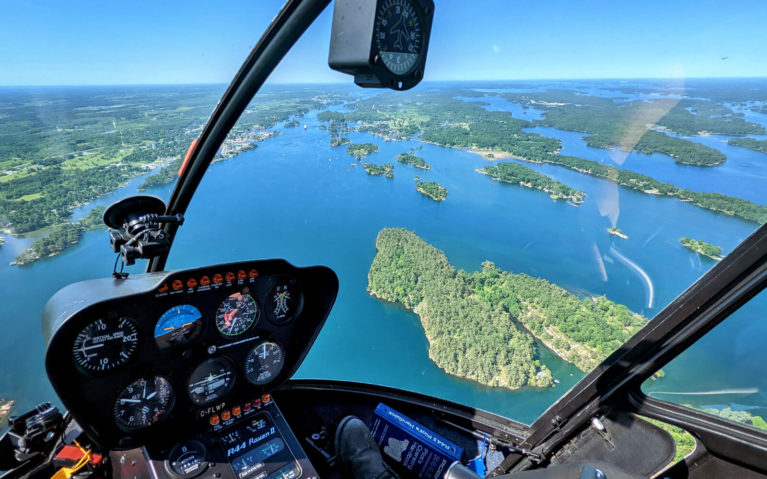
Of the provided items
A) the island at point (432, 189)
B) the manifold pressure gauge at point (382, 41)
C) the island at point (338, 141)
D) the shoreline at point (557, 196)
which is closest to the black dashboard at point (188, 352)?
the manifold pressure gauge at point (382, 41)

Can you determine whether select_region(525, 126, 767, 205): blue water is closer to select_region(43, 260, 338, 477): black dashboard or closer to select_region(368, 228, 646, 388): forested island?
select_region(368, 228, 646, 388): forested island

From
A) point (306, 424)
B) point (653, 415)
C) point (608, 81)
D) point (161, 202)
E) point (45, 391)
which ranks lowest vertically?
point (306, 424)

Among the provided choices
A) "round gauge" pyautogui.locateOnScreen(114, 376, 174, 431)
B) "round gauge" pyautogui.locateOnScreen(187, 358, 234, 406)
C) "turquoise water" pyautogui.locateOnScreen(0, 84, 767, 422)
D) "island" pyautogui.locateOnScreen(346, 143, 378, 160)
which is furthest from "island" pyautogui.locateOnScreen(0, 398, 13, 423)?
"island" pyautogui.locateOnScreen(346, 143, 378, 160)

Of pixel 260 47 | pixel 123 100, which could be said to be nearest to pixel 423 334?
pixel 260 47

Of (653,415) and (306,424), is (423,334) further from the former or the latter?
(653,415)

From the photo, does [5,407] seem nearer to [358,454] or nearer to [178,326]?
[178,326]

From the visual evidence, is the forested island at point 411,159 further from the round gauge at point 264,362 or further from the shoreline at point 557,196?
the round gauge at point 264,362
